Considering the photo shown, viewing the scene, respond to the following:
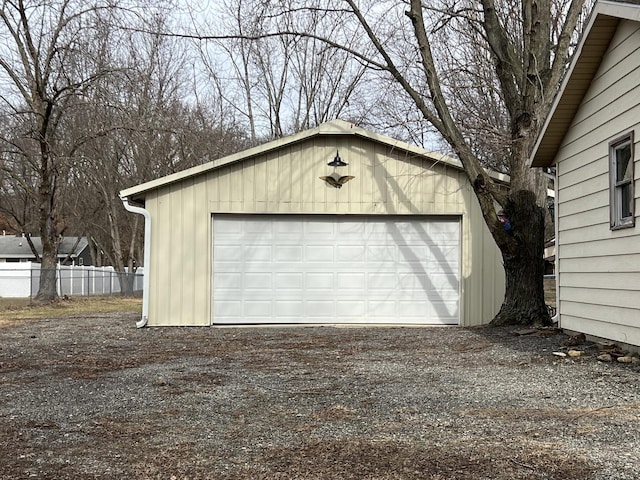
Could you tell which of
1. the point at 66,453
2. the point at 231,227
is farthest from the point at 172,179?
the point at 66,453

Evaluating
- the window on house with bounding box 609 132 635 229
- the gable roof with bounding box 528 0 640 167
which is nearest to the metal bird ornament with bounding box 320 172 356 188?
the gable roof with bounding box 528 0 640 167

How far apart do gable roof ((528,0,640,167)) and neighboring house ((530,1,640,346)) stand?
0.04 ft

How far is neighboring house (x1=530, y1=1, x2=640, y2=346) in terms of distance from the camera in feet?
25.5

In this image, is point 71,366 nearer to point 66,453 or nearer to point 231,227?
point 66,453

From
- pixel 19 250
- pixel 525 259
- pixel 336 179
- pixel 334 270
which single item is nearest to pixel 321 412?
pixel 525 259

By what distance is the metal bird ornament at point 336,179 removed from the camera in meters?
13.1

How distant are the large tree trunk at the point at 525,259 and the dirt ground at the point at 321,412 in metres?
1.60

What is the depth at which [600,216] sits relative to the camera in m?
8.76

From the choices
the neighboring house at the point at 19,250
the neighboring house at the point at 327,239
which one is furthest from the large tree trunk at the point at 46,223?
the neighboring house at the point at 19,250

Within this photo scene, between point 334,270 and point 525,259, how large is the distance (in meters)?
3.60

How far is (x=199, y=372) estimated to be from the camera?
7.73 m

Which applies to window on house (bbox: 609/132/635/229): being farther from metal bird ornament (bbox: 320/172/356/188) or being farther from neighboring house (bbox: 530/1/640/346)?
metal bird ornament (bbox: 320/172/356/188)

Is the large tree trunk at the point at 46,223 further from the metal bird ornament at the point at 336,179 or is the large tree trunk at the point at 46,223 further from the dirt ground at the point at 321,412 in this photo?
the dirt ground at the point at 321,412

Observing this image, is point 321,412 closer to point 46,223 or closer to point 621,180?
point 621,180
